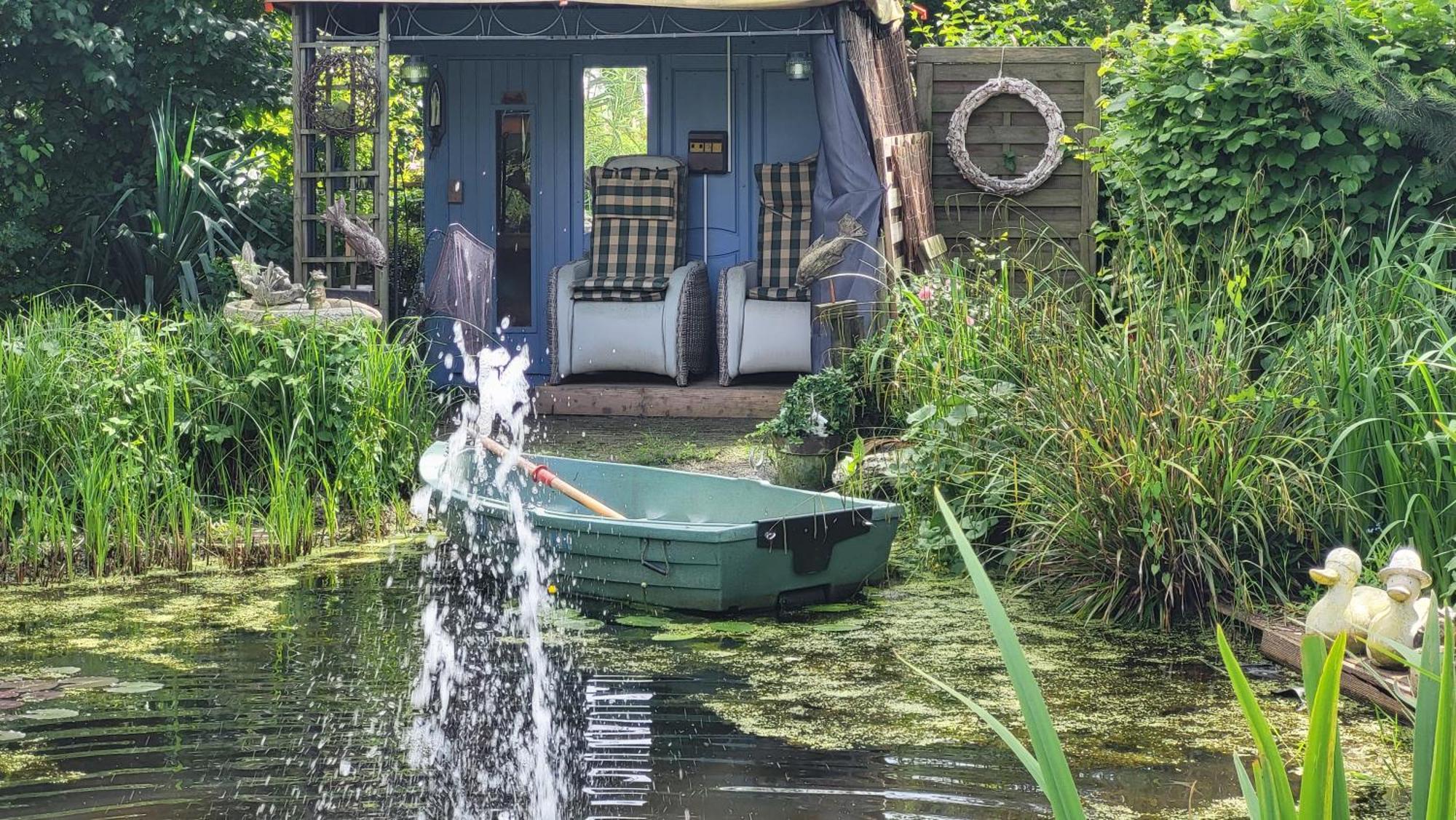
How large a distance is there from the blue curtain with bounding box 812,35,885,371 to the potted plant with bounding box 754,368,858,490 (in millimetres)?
1474

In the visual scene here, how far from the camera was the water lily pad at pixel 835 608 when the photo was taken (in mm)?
6125

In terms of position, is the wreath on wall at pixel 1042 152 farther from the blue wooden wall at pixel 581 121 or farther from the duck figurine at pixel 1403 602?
the duck figurine at pixel 1403 602

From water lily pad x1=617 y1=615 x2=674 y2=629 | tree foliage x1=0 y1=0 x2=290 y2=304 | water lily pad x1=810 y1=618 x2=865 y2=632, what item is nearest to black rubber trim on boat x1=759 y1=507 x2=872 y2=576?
water lily pad x1=810 y1=618 x2=865 y2=632

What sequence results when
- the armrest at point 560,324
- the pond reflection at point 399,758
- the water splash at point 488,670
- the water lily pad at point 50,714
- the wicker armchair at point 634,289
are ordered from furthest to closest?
the armrest at point 560,324, the wicker armchair at point 634,289, the water lily pad at point 50,714, the water splash at point 488,670, the pond reflection at point 399,758

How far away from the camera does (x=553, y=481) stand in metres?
6.64

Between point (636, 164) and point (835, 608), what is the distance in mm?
5587

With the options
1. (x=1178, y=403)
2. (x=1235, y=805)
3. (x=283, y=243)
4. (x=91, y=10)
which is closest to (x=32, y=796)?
(x=1235, y=805)

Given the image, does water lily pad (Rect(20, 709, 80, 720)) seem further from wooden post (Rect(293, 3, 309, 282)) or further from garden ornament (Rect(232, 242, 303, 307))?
wooden post (Rect(293, 3, 309, 282))

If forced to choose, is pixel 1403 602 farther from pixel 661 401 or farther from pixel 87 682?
pixel 661 401

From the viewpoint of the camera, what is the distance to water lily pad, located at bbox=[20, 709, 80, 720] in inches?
184

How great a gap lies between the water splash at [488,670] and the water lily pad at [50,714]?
1000 millimetres

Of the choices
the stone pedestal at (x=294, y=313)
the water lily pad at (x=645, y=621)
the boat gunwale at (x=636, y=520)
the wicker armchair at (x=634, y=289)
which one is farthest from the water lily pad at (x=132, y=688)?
the wicker armchair at (x=634, y=289)

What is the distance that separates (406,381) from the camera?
26.3 ft

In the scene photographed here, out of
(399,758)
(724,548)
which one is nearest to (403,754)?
(399,758)
